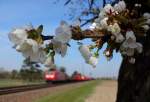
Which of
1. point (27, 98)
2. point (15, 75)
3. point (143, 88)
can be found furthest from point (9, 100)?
point (15, 75)

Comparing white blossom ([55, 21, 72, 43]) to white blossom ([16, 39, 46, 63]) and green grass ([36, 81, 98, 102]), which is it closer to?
white blossom ([16, 39, 46, 63])

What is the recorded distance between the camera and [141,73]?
5.50 m

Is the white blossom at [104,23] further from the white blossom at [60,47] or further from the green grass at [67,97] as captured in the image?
the green grass at [67,97]

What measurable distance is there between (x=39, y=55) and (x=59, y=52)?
17cm

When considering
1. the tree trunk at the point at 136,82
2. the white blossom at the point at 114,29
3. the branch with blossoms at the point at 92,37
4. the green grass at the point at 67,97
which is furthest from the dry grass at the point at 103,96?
the white blossom at the point at 114,29

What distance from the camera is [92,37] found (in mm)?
3211

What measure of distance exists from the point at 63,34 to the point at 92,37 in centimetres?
36

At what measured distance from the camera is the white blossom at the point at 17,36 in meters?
2.85

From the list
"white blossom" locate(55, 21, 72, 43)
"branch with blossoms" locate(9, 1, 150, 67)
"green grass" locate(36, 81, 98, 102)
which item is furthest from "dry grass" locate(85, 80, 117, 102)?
"white blossom" locate(55, 21, 72, 43)

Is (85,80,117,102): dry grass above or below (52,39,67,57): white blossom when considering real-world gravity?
below

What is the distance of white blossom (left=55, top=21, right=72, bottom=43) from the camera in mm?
2883

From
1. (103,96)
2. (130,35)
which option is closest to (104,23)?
(130,35)

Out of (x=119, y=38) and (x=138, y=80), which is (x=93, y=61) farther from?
(x=138, y=80)

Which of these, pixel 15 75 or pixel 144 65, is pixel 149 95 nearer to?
pixel 144 65
